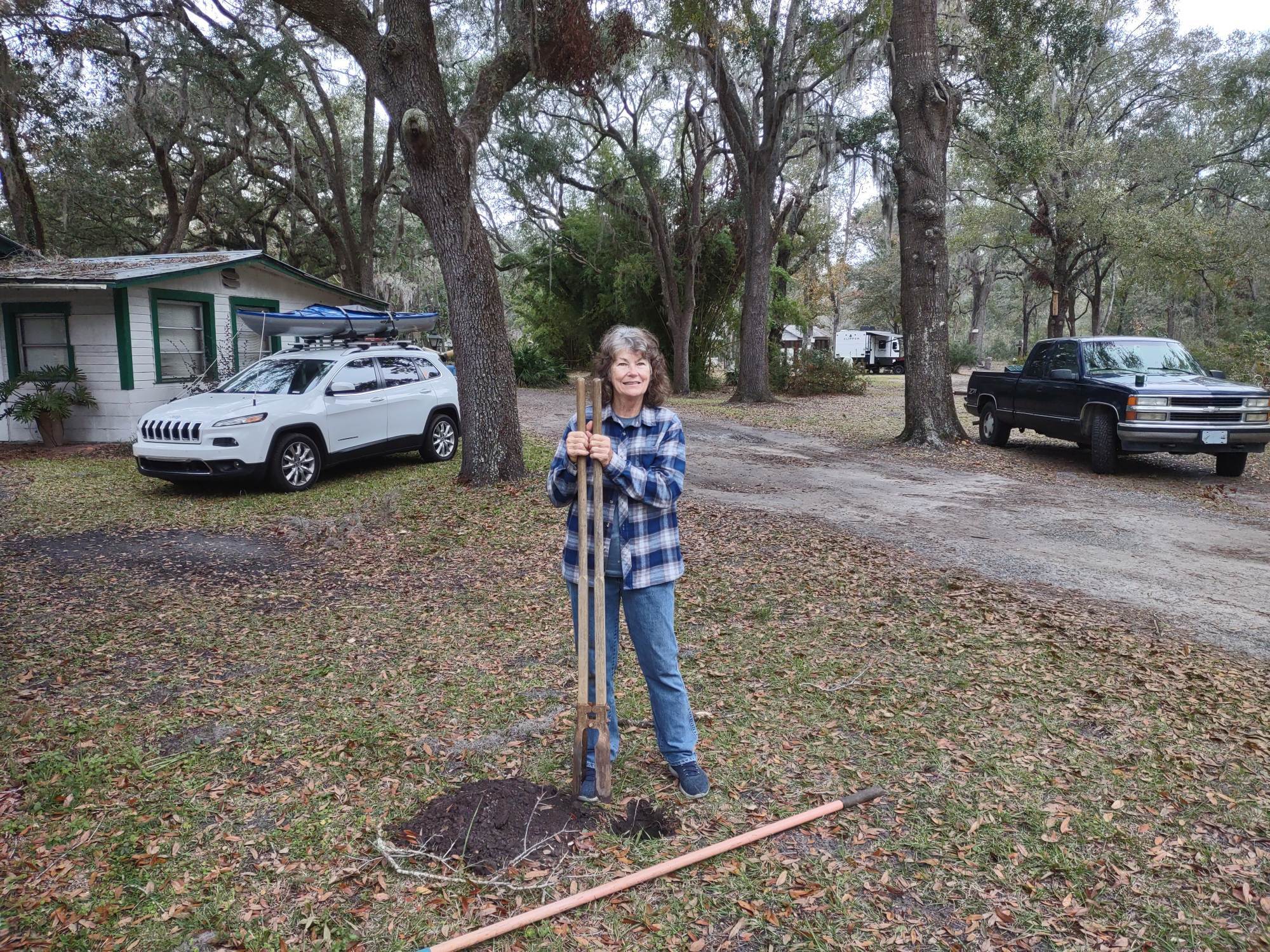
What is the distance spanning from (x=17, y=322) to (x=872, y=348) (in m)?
43.8

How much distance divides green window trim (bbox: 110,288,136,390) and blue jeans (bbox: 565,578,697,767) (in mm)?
13224

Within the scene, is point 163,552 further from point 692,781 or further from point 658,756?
point 692,781

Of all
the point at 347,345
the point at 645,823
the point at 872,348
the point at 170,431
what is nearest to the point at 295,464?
the point at 170,431

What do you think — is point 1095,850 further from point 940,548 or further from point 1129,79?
point 1129,79

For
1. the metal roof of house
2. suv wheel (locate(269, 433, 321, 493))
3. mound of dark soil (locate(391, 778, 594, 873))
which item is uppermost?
the metal roof of house

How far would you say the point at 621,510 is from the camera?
3.10m

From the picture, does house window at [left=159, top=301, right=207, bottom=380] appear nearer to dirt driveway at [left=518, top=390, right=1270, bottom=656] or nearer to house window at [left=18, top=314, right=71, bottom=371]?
house window at [left=18, top=314, right=71, bottom=371]

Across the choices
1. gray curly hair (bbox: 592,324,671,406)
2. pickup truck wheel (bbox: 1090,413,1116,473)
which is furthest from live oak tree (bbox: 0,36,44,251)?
pickup truck wheel (bbox: 1090,413,1116,473)

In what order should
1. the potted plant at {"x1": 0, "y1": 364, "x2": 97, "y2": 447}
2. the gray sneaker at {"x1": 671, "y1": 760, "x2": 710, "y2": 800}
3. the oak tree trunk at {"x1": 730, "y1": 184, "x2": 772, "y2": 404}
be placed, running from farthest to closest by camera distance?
the oak tree trunk at {"x1": 730, "y1": 184, "x2": 772, "y2": 404} → the potted plant at {"x1": 0, "y1": 364, "x2": 97, "y2": 447} → the gray sneaker at {"x1": 671, "y1": 760, "x2": 710, "y2": 800}

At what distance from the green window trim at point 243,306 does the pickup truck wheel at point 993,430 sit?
12.6 meters

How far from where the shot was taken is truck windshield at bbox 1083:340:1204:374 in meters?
11.4

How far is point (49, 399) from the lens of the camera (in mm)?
13391

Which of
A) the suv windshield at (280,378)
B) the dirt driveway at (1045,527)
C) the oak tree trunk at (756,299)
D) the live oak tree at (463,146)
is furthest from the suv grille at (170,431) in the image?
the oak tree trunk at (756,299)

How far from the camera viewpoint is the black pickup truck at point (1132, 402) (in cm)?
1021
